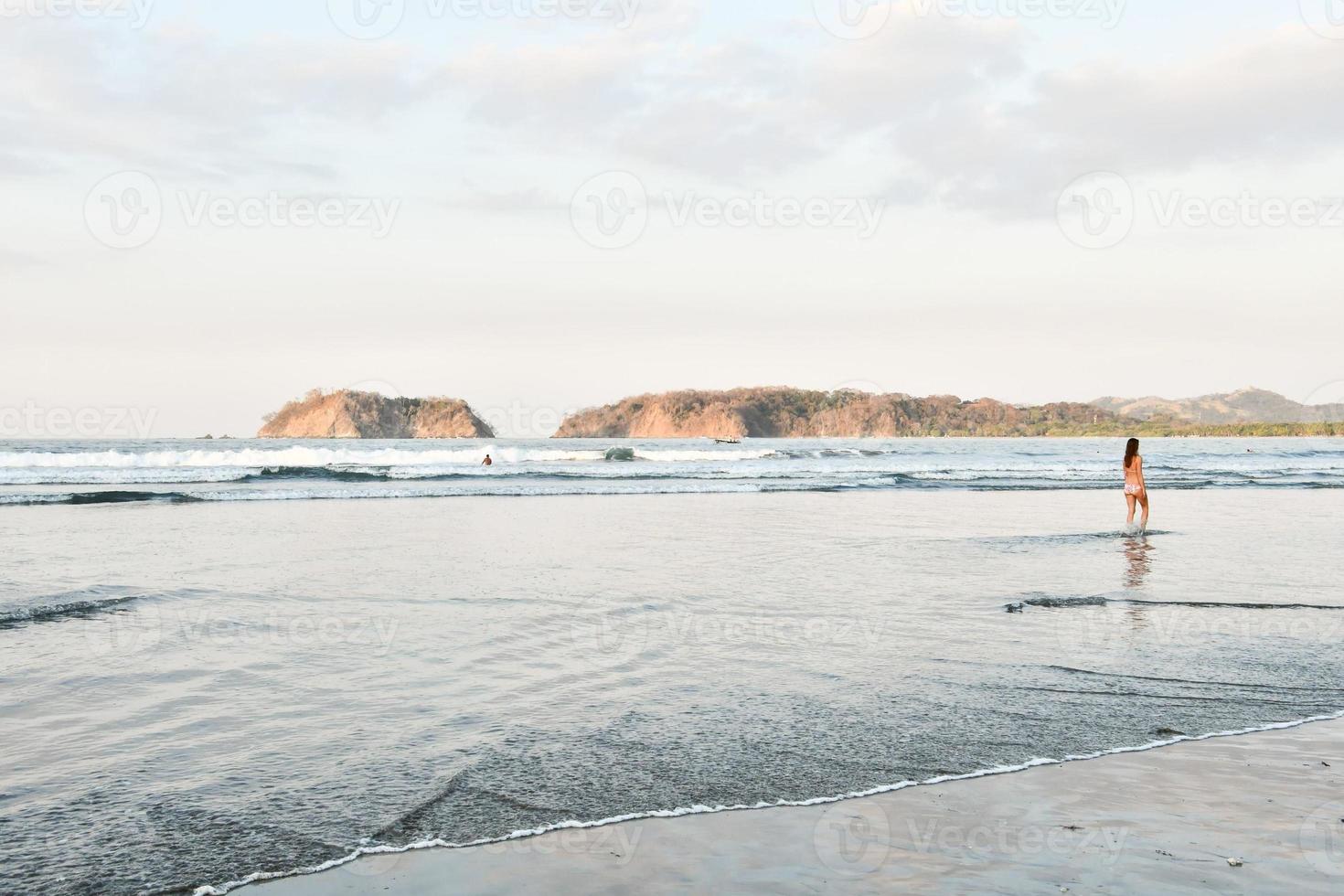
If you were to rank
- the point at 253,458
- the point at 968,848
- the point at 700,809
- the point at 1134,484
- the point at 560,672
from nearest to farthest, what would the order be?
1. the point at 968,848
2. the point at 700,809
3. the point at 560,672
4. the point at 1134,484
5. the point at 253,458

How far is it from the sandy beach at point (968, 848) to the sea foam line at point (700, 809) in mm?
43

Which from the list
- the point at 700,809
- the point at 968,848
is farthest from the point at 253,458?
the point at 968,848

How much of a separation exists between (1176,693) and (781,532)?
10.9 m

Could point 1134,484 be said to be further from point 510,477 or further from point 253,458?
point 253,458

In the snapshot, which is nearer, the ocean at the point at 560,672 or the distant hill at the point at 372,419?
the ocean at the point at 560,672

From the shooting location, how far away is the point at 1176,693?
19.9 feet

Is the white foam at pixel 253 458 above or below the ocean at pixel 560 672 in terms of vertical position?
above

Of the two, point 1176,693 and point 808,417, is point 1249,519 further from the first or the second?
point 808,417

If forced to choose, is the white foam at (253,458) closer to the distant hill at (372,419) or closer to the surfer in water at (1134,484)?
the surfer in water at (1134,484)

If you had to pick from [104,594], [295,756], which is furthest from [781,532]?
[295,756]

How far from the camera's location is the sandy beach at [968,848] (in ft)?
10.9

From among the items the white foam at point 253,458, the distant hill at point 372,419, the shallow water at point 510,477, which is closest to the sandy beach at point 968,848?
the shallow water at point 510,477

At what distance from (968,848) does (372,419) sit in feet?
533

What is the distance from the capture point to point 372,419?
157750 mm
